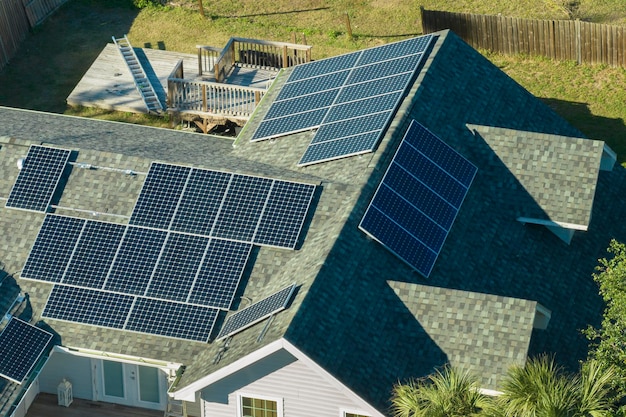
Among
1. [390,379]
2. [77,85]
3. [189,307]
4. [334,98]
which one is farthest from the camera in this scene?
[77,85]

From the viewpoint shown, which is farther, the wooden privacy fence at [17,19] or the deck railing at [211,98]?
the wooden privacy fence at [17,19]

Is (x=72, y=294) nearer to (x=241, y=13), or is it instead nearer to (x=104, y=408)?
(x=104, y=408)

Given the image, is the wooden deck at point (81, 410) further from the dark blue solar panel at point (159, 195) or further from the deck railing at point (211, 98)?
the deck railing at point (211, 98)

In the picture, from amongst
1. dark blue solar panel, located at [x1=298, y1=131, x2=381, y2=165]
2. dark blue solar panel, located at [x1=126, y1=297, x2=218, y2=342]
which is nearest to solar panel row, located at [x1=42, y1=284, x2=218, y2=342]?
dark blue solar panel, located at [x1=126, y1=297, x2=218, y2=342]

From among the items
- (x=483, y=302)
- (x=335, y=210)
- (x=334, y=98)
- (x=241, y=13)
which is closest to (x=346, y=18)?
(x=241, y=13)

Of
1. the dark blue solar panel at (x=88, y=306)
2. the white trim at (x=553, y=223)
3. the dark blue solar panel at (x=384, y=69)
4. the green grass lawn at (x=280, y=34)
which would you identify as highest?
the dark blue solar panel at (x=384, y=69)

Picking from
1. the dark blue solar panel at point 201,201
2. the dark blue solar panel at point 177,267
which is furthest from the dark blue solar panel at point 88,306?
the dark blue solar panel at point 201,201
